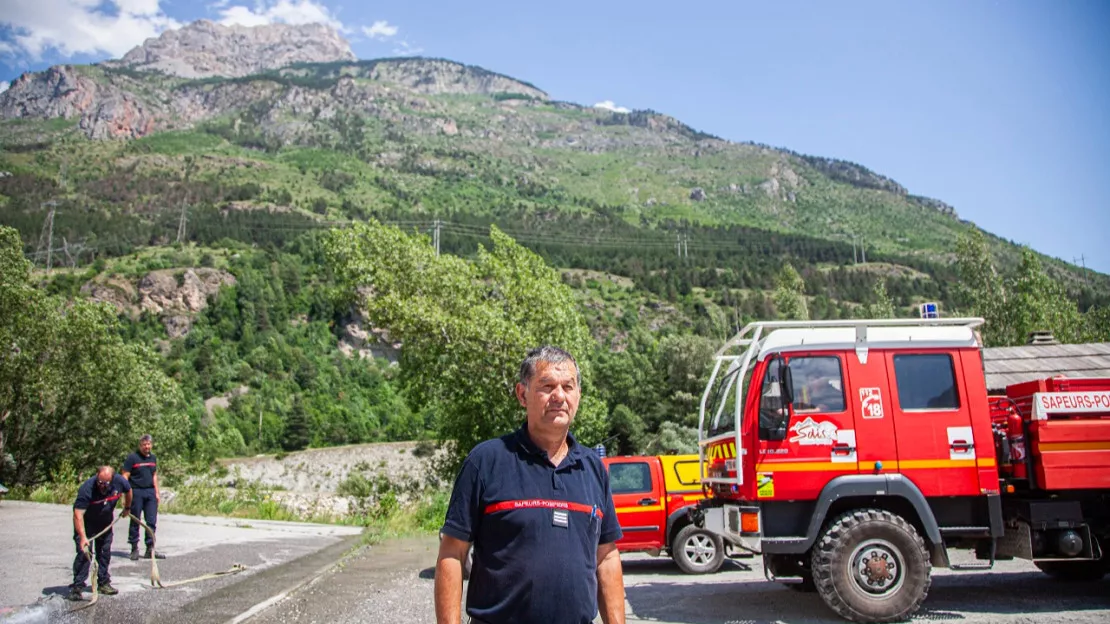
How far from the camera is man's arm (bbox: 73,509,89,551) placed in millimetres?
8680

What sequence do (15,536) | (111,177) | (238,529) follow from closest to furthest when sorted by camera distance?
(15,536) → (238,529) → (111,177)

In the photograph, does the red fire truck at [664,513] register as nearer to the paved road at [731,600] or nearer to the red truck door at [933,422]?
the paved road at [731,600]

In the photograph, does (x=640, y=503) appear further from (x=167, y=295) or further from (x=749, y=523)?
(x=167, y=295)

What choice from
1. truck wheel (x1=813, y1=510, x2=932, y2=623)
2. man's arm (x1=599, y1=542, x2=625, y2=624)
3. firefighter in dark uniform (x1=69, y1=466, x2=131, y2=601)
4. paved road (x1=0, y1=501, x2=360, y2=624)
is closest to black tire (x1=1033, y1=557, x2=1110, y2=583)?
truck wheel (x1=813, y1=510, x2=932, y2=623)

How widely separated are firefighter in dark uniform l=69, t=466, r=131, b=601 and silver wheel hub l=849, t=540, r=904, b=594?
8.50m

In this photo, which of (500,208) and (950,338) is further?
(500,208)

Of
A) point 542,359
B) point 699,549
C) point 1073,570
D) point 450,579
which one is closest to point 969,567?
point 1073,570

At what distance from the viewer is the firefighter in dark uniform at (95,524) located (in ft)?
28.1

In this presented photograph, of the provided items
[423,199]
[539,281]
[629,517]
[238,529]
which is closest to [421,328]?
[539,281]

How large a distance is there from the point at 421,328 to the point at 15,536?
11.6 m

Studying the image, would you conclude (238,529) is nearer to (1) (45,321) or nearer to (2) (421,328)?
(2) (421,328)

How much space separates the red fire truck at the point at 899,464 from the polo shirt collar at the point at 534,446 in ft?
15.5

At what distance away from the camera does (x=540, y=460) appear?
305 cm

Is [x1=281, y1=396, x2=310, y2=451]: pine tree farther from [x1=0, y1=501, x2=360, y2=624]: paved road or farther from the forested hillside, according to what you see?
[x1=0, y1=501, x2=360, y2=624]: paved road
